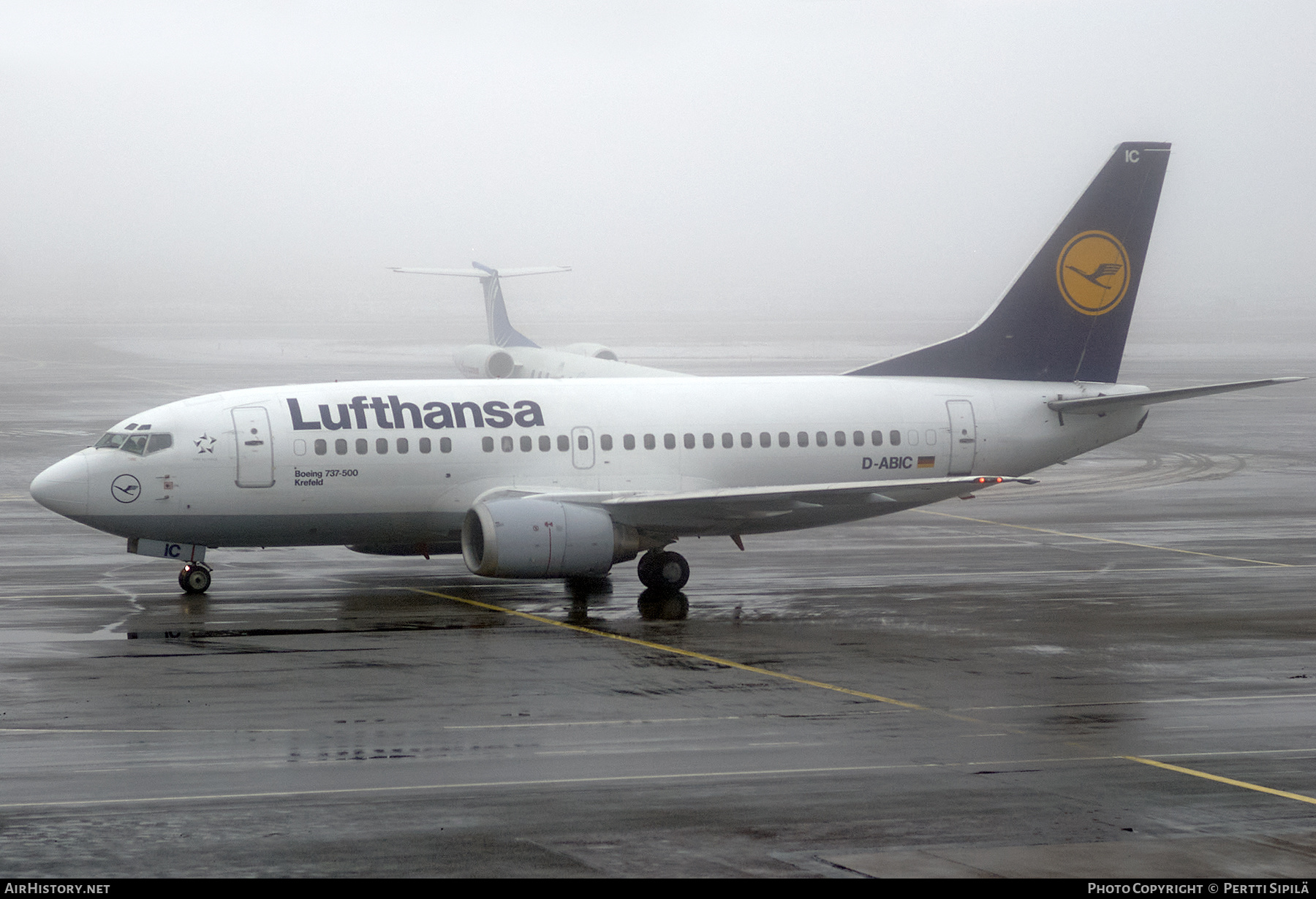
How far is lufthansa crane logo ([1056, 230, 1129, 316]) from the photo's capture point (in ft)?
109

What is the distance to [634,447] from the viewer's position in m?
30.1

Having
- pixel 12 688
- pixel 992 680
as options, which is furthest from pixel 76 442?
pixel 992 680

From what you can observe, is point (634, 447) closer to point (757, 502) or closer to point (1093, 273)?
point (757, 502)

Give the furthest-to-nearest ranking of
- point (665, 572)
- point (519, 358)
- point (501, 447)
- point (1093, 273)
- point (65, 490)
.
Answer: point (519, 358)
point (1093, 273)
point (501, 447)
point (665, 572)
point (65, 490)

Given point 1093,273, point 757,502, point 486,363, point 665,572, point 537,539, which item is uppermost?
point 1093,273

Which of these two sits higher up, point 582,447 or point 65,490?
point 582,447

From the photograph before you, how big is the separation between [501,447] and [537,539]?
3.14 metres

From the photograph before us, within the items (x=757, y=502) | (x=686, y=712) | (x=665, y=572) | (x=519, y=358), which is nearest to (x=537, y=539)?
(x=665, y=572)

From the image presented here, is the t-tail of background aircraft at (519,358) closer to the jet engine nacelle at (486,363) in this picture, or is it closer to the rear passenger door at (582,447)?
the jet engine nacelle at (486,363)

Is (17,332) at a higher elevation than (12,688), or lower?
higher

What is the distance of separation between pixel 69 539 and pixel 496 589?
1236cm
